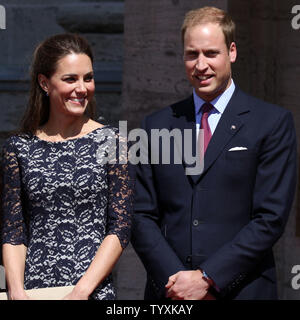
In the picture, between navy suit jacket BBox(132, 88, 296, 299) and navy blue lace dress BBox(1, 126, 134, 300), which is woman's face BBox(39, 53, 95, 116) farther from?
navy suit jacket BBox(132, 88, 296, 299)

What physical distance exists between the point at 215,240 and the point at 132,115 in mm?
1936

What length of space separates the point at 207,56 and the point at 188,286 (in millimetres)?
979

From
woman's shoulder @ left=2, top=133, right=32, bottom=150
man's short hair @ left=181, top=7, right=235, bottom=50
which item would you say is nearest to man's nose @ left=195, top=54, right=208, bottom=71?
man's short hair @ left=181, top=7, right=235, bottom=50

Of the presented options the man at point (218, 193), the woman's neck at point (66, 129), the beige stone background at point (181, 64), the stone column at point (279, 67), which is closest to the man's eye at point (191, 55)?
the man at point (218, 193)

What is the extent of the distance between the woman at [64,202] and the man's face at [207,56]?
1.43ft

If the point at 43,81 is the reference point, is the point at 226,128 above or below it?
below

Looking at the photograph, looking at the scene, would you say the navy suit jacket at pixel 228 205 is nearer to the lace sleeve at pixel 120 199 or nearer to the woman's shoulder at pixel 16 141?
the lace sleeve at pixel 120 199

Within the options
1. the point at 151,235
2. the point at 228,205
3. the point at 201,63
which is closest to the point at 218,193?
the point at 228,205

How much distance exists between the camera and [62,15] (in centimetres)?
752

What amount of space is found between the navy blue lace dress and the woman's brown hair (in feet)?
0.66

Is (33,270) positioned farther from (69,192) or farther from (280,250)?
(280,250)

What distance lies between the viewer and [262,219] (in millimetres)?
4438

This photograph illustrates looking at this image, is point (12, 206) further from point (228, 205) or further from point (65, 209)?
point (228, 205)
